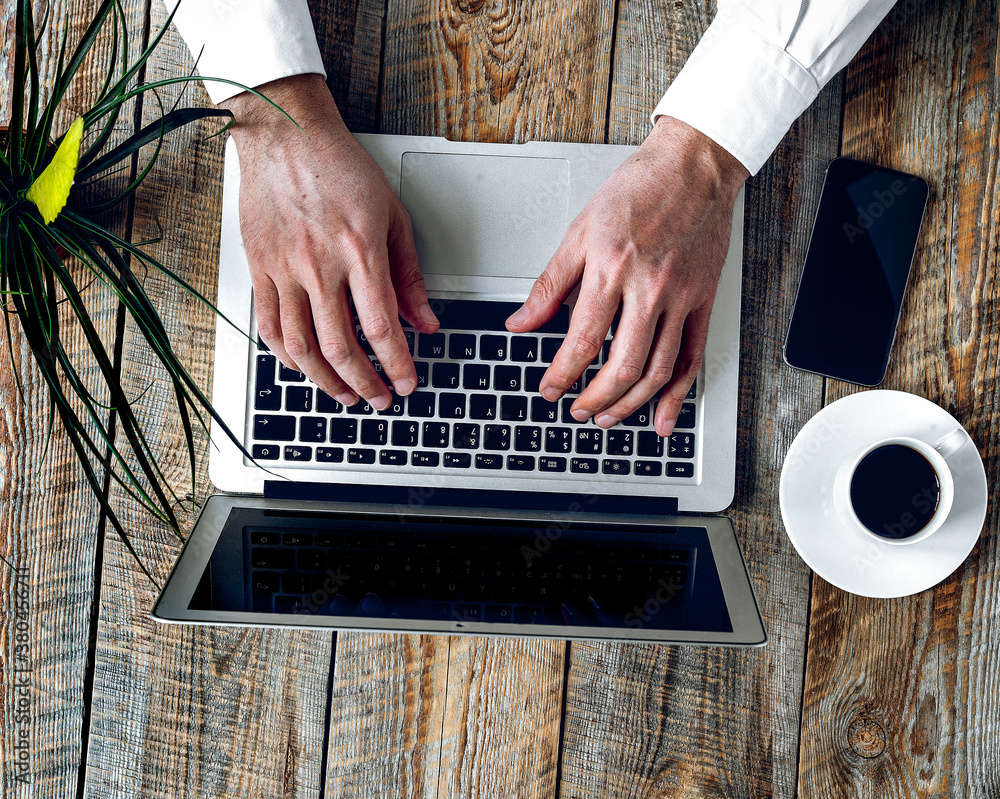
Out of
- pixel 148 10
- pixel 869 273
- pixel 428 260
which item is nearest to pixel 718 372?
pixel 869 273

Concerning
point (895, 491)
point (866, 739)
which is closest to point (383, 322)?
point (895, 491)

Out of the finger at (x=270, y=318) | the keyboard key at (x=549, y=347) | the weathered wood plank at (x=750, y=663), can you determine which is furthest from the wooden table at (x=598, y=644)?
the keyboard key at (x=549, y=347)

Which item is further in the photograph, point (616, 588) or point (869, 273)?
point (869, 273)

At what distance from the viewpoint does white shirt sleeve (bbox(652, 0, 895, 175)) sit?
62 cm

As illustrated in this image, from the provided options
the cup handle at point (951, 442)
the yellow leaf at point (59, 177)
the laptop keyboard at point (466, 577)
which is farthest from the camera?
the cup handle at point (951, 442)

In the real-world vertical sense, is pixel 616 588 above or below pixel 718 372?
below

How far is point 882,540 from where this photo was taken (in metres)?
0.64

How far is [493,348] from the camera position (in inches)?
26.4

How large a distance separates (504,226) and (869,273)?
1.29 feet

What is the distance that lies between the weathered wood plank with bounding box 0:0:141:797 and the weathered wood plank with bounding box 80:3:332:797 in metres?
0.03

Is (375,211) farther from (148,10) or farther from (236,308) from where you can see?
(148,10)

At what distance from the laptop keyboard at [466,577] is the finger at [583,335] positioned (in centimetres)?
15

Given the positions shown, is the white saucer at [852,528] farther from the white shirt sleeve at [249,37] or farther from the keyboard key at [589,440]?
the white shirt sleeve at [249,37]

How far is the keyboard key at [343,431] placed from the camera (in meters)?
0.67
